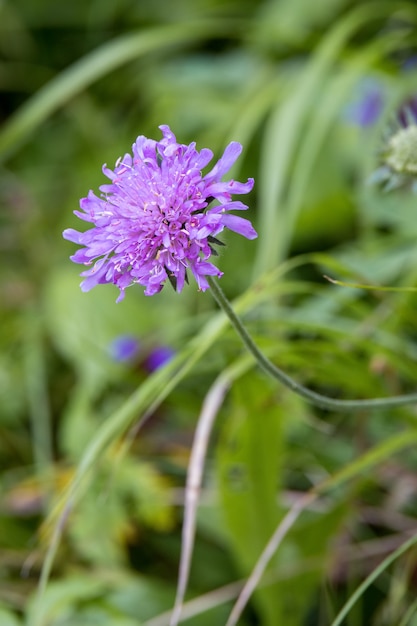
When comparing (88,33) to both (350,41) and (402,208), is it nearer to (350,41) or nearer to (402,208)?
(350,41)

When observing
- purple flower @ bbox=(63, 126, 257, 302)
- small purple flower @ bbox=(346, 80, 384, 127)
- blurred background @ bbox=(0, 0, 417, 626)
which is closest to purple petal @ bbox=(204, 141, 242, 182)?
purple flower @ bbox=(63, 126, 257, 302)

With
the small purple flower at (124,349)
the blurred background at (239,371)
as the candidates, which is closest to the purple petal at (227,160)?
the blurred background at (239,371)

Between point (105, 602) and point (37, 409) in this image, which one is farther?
point (37, 409)

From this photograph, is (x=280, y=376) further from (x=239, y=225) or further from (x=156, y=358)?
(x=156, y=358)

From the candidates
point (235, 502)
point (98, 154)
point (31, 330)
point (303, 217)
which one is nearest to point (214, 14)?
point (98, 154)

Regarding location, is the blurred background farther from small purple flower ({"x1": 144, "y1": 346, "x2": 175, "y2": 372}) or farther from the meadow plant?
the meadow plant

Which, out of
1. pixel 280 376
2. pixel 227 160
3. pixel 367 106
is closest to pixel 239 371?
pixel 280 376
